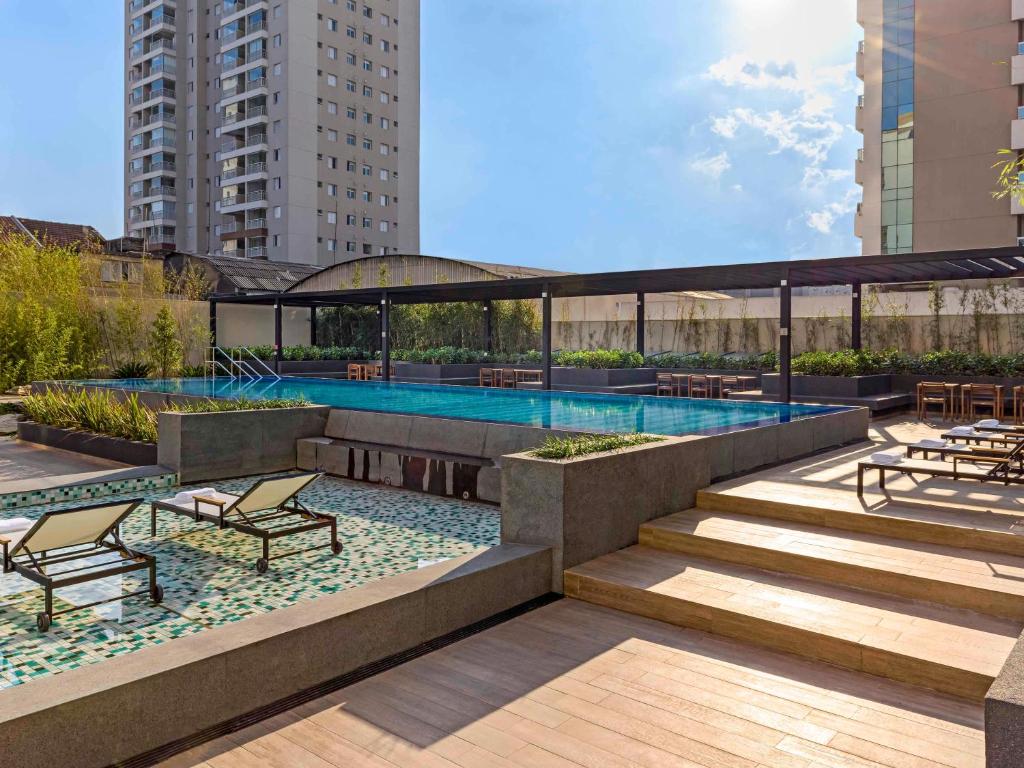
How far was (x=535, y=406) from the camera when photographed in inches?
465

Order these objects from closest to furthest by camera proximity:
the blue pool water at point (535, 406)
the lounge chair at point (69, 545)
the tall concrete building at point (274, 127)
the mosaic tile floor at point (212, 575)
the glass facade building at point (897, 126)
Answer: the mosaic tile floor at point (212, 575), the lounge chair at point (69, 545), the blue pool water at point (535, 406), the glass facade building at point (897, 126), the tall concrete building at point (274, 127)

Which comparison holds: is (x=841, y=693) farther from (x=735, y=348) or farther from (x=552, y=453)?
(x=735, y=348)

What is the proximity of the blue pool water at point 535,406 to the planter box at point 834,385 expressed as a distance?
6.16 feet

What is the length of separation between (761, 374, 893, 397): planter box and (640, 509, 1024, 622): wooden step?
8292 mm

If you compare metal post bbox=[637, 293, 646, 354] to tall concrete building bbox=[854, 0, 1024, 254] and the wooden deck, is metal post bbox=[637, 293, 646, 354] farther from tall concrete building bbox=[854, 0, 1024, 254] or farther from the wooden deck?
the wooden deck

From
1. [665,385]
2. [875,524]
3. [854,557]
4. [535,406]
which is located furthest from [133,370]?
[854,557]

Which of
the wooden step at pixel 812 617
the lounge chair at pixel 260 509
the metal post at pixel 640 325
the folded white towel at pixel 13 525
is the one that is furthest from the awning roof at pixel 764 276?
the folded white towel at pixel 13 525

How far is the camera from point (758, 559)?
500cm

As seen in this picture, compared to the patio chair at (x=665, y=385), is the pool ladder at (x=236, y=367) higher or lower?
Answer: higher

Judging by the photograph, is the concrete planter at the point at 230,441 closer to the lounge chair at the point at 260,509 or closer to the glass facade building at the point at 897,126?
the lounge chair at the point at 260,509

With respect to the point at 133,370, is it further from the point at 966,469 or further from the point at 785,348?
the point at 966,469

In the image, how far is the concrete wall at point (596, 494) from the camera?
4.91m

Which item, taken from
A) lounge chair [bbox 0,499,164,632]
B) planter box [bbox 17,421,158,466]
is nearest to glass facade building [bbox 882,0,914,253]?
planter box [bbox 17,421,158,466]

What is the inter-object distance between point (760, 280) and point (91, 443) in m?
12.0
